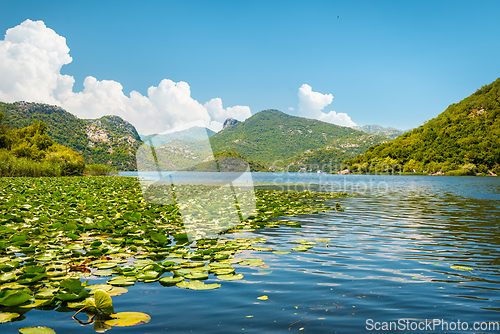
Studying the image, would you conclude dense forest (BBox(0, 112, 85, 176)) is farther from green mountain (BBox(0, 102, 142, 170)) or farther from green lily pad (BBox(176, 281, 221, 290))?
green mountain (BBox(0, 102, 142, 170))

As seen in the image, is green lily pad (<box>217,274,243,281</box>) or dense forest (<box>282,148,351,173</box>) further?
dense forest (<box>282,148,351,173</box>)

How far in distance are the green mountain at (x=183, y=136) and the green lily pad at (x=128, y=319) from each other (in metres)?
7.70

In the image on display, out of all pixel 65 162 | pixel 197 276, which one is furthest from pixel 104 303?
pixel 65 162

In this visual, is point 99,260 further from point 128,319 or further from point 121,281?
point 128,319

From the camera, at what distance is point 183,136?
451 inches

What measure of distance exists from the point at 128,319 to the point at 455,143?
153920 millimetres

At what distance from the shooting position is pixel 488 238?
9.02 metres

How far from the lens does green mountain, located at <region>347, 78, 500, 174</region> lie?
108375 millimetres

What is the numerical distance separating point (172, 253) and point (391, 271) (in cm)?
492

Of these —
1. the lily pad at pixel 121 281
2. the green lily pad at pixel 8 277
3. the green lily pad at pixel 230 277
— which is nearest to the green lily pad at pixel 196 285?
the green lily pad at pixel 230 277

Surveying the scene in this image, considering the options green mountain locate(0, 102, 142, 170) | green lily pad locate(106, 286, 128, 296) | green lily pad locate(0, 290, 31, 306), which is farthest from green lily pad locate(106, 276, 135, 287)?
green mountain locate(0, 102, 142, 170)

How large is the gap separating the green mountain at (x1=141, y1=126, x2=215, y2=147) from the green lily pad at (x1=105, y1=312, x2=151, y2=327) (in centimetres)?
770

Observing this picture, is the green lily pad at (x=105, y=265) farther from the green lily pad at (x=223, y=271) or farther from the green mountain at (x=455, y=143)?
the green mountain at (x=455, y=143)

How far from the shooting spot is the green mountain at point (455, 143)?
108 meters
